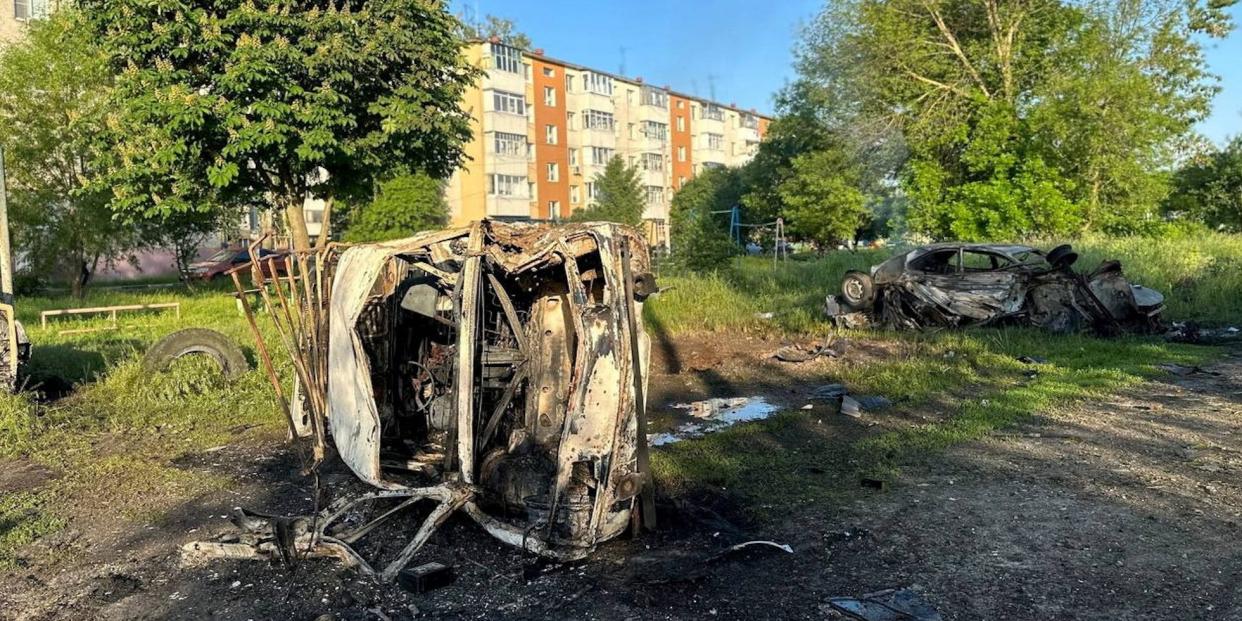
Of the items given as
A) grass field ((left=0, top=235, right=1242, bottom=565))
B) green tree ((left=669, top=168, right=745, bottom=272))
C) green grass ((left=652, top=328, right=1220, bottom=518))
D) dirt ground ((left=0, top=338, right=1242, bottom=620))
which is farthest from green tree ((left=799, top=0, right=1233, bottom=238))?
dirt ground ((left=0, top=338, right=1242, bottom=620))

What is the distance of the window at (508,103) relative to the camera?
162 feet

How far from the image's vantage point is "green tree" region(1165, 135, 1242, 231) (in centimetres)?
3116

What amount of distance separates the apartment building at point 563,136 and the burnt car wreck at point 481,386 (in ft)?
122

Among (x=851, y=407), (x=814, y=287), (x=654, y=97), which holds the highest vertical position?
(x=654, y=97)

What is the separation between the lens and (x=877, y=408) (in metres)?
8.34

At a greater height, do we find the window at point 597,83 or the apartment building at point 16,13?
the window at point 597,83

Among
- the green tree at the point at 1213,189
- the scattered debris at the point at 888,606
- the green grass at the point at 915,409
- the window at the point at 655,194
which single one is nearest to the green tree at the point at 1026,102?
the green tree at the point at 1213,189

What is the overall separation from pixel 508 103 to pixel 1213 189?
117ft

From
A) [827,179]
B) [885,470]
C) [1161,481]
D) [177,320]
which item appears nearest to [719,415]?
[885,470]

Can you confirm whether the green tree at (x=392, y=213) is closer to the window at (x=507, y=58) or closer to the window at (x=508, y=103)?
the window at (x=508, y=103)

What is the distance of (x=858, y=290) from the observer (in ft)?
46.9

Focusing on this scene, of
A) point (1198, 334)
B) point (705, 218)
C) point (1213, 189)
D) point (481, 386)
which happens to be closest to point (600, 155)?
point (1213, 189)

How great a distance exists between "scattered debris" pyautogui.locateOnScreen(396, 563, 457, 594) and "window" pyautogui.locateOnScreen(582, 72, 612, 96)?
56621 millimetres

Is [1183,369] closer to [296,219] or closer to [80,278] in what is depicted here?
[296,219]
